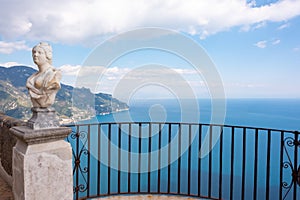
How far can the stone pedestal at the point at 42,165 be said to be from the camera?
178cm

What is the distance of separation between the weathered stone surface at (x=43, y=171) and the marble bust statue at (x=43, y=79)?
396mm

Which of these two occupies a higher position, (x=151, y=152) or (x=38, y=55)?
(x=38, y=55)

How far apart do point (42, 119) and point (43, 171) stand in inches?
17.7

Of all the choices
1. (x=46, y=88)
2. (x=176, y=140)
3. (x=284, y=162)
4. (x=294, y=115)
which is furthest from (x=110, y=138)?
(x=294, y=115)

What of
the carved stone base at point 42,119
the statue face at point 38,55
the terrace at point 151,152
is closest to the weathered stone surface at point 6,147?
the terrace at point 151,152

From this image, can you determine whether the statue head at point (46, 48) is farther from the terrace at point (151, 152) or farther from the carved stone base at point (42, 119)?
the terrace at point (151, 152)

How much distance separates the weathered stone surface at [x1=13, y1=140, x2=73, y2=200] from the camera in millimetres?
1779

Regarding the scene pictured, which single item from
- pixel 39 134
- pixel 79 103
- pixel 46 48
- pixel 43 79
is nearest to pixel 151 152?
pixel 79 103

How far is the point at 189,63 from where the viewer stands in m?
3.34

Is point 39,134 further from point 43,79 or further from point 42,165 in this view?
point 43,79

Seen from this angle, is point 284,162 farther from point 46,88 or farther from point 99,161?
point 46,88

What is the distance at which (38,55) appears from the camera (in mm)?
1881

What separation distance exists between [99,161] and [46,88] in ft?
6.09

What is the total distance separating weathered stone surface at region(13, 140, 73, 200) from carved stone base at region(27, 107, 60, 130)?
0.52 ft
